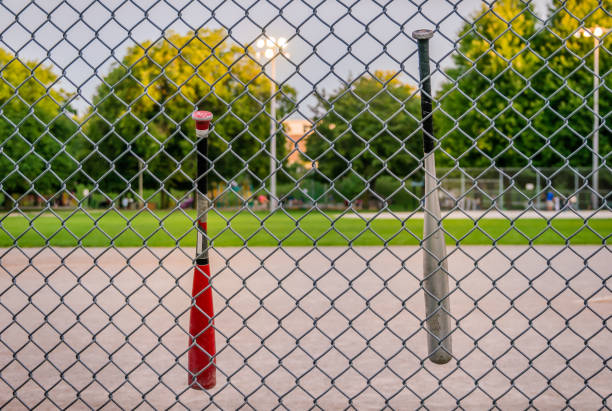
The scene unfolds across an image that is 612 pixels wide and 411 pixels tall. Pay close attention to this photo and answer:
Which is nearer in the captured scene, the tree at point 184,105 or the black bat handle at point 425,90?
the black bat handle at point 425,90

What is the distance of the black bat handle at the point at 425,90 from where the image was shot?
2.52m

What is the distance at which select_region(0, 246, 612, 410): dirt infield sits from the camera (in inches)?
109

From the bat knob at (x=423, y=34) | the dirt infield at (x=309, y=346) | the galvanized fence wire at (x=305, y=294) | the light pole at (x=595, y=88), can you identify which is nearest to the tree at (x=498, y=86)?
the light pole at (x=595, y=88)

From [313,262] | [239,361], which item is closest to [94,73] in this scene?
[239,361]

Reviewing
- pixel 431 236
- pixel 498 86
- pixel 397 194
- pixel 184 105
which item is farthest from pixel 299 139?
pixel 397 194

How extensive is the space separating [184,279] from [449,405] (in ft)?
16.1

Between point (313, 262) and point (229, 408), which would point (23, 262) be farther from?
point (229, 408)

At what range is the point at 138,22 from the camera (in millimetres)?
2266

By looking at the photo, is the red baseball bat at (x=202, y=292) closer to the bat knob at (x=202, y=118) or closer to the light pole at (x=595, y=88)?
the bat knob at (x=202, y=118)

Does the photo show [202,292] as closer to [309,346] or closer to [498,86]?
[309,346]

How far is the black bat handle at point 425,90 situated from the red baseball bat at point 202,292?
1.11m

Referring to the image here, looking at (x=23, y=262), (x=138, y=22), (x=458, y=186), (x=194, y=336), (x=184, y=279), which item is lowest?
(x=23, y=262)

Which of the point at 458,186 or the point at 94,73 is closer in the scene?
the point at 94,73

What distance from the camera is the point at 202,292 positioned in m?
2.76
